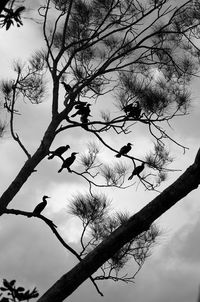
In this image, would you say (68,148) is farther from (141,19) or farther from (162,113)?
(141,19)

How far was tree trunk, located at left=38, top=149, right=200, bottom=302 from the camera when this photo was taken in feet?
4.28

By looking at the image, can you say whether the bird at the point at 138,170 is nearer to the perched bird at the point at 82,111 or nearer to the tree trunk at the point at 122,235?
the perched bird at the point at 82,111

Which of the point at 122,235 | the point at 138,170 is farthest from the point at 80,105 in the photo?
the point at 122,235

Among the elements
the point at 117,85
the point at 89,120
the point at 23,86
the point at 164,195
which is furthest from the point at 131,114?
the point at 164,195

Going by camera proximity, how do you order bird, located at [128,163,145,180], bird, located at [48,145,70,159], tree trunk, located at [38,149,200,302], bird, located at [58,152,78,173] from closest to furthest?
tree trunk, located at [38,149,200,302]
bird, located at [48,145,70,159]
bird, located at [58,152,78,173]
bird, located at [128,163,145,180]

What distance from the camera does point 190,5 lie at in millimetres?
4039

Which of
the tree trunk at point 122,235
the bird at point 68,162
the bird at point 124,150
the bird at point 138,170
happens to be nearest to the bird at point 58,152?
the bird at point 68,162

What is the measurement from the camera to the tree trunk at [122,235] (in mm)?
1306

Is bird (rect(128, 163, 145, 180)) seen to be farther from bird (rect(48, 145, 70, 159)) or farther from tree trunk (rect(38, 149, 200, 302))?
tree trunk (rect(38, 149, 200, 302))

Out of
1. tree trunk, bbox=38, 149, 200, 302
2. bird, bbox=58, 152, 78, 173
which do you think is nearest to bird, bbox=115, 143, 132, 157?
bird, bbox=58, 152, 78, 173

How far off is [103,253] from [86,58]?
3.06 meters

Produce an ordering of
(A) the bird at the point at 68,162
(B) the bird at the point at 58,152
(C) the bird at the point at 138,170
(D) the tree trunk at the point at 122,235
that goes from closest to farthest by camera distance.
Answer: (D) the tree trunk at the point at 122,235 → (B) the bird at the point at 58,152 → (A) the bird at the point at 68,162 → (C) the bird at the point at 138,170

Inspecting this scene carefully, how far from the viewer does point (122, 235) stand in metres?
1.33

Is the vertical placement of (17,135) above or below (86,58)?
below
